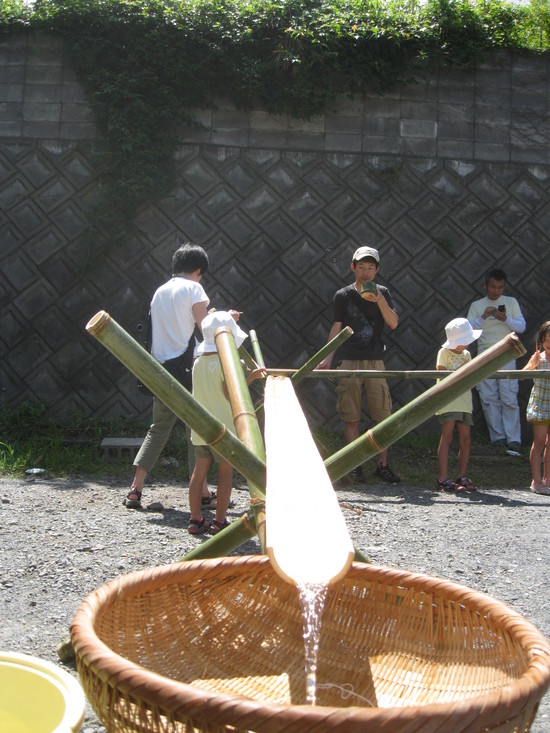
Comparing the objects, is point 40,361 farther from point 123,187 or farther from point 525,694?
point 525,694

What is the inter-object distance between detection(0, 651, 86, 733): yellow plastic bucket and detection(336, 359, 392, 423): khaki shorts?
17.4ft

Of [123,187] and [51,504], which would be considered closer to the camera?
[51,504]

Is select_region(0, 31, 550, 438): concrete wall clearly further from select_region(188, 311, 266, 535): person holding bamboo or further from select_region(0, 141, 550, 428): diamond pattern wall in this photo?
select_region(188, 311, 266, 535): person holding bamboo

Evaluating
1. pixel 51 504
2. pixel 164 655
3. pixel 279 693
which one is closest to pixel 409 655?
pixel 279 693

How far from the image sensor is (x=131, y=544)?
4.12 metres

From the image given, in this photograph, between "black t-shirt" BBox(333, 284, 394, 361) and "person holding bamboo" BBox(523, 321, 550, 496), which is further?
"black t-shirt" BBox(333, 284, 394, 361)

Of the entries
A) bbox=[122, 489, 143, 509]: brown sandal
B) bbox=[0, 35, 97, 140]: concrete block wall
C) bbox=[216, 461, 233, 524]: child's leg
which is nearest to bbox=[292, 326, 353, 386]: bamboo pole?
bbox=[216, 461, 233, 524]: child's leg

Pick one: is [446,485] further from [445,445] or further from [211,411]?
[211,411]

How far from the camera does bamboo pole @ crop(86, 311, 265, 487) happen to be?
2.00m

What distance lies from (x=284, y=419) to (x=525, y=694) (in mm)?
1177

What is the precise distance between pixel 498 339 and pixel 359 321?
5.63 feet

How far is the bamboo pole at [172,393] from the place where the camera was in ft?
6.57

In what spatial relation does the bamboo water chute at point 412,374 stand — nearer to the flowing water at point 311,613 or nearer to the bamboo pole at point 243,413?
the bamboo pole at point 243,413

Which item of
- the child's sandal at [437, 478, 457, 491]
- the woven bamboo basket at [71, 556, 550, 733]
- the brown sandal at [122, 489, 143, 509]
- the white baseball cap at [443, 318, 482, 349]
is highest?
the white baseball cap at [443, 318, 482, 349]
